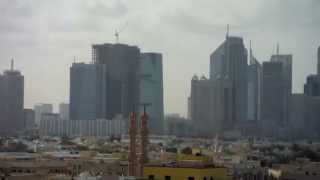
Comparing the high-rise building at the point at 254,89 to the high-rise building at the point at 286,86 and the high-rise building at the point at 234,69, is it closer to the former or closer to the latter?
the high-rise building at the point at 234,69

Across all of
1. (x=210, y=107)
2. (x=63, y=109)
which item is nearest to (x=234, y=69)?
(x=210, y=107)

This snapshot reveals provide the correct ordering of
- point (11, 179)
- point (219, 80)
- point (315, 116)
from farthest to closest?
point (219, 80) → point (315, 116) → point (11, 179)

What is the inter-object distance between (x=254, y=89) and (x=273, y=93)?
2.49 meters

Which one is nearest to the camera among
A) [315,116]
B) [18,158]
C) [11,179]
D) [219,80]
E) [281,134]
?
[11,179]

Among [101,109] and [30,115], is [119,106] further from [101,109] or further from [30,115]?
[30,115]

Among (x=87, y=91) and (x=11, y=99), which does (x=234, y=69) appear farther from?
(x=11, y=99)

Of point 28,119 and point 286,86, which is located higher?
point 286,86

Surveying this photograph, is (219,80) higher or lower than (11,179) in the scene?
higher

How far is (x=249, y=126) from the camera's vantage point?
62.1 m

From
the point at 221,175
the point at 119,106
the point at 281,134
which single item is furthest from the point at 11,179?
the point at 119,106

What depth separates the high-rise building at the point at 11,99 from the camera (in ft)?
185

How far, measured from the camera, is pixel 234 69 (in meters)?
64.3

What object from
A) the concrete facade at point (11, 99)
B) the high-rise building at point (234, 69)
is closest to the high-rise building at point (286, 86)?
the high-rise building at point (234, 69)

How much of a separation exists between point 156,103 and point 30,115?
342 inches
